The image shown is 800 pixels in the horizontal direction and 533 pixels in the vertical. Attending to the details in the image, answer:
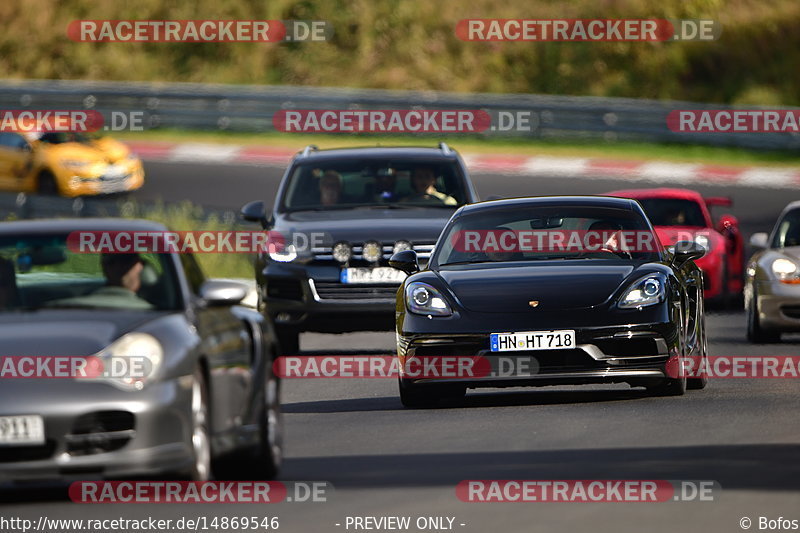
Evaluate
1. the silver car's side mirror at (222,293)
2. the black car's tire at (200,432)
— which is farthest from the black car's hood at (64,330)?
the black car's tire at (200,432)

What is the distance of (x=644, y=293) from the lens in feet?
40.4

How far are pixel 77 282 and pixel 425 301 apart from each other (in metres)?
3.57

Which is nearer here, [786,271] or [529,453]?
[529,453]

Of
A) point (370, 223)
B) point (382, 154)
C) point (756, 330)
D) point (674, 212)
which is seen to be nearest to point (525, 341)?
point (370, 223)

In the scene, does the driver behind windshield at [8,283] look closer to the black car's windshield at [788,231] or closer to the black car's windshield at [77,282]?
the black car's windshield at [77,282]

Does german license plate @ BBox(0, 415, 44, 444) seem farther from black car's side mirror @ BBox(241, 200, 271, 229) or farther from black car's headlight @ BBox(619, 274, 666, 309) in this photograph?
black car's side mirror @ BBox(241, 200, 271, 229)

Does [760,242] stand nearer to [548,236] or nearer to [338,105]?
[548,236]

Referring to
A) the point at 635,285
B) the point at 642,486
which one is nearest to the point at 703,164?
the point at 635,285

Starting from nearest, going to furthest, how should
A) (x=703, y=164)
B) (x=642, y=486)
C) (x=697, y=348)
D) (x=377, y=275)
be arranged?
1. (x=642, y=486)
2. (x=697, y=348)
3. (x=377, y=275)
4. (x=703, y=164)

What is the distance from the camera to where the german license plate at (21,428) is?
7977 millimetres

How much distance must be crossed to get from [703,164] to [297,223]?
19432 millimetres

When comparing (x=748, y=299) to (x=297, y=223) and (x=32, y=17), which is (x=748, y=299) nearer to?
(x=297, y=223)

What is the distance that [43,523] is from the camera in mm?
7938

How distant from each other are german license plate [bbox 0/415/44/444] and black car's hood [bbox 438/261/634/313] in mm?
4695
